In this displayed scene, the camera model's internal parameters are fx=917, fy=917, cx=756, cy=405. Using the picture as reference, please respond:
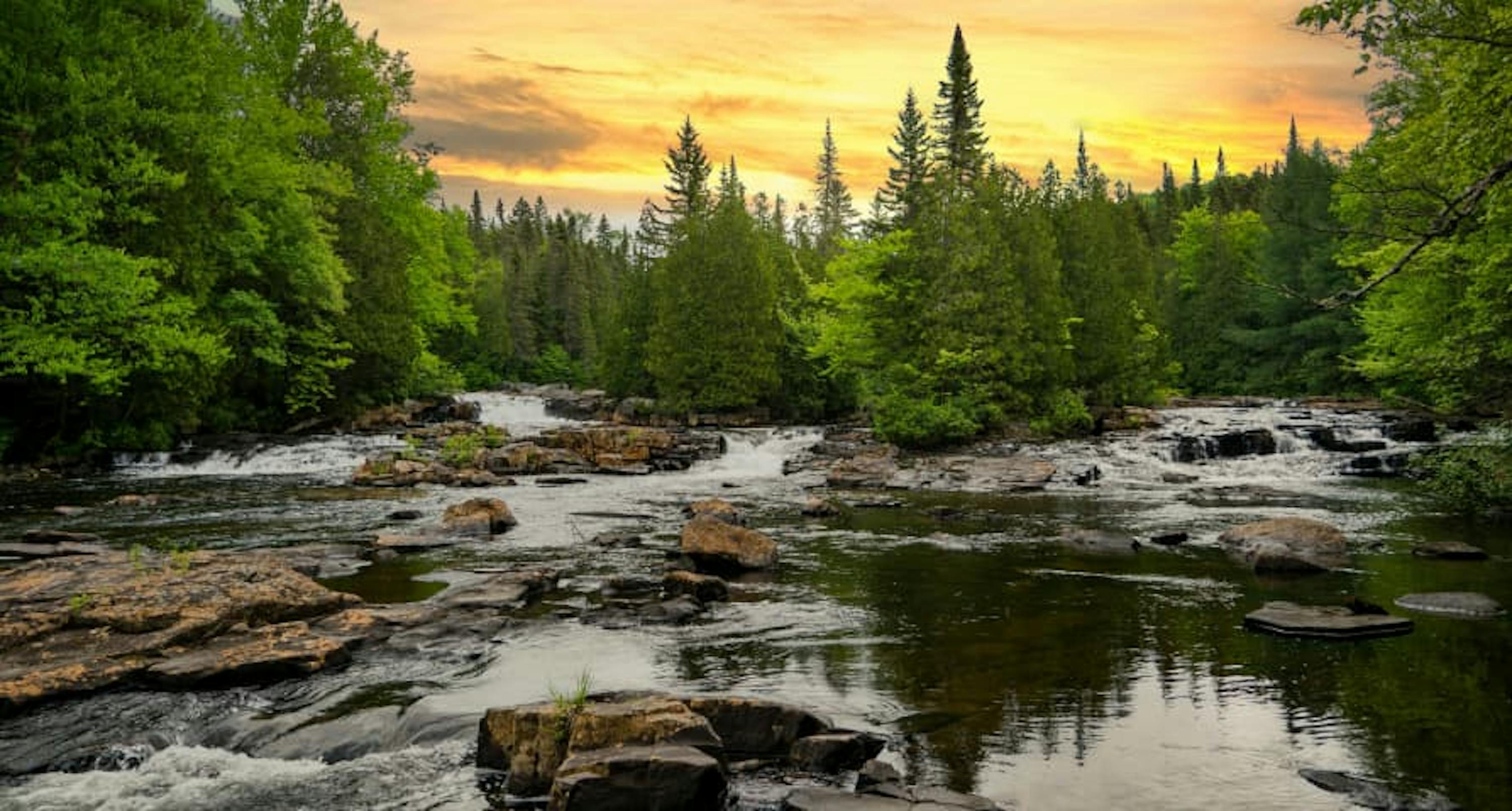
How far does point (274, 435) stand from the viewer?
3356 cm

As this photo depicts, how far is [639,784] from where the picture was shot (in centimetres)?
587

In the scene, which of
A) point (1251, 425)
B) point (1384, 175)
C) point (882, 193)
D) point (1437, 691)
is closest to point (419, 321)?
point (882, 193)

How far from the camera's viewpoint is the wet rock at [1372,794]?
19.2 ft

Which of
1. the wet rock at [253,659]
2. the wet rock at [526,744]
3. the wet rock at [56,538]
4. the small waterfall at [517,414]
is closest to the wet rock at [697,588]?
the wet rock at [253,659]

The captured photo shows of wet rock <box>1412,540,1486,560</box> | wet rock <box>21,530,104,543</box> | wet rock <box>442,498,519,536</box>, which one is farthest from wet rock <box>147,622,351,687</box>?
wet rock <box>1412,540,1486,560</box>

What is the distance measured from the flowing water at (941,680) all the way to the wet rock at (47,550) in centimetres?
132

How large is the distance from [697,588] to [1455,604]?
9.50m

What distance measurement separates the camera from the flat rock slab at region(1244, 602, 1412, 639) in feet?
33.0

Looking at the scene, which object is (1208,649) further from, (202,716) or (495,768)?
(202,716)

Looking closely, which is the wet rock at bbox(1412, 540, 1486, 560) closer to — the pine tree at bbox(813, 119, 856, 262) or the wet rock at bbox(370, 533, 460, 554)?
the wet rock at bbox(370, 533, 460, 554)

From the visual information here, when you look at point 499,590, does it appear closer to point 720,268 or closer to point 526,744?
point 526,744

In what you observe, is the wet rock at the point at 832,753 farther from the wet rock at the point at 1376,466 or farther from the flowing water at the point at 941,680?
the wet rock at the point at 1376,466

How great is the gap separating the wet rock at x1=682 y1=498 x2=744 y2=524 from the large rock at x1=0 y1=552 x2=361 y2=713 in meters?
8.37

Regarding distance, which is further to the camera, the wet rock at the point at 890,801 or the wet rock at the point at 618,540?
the wet rock at the point at 618,540
